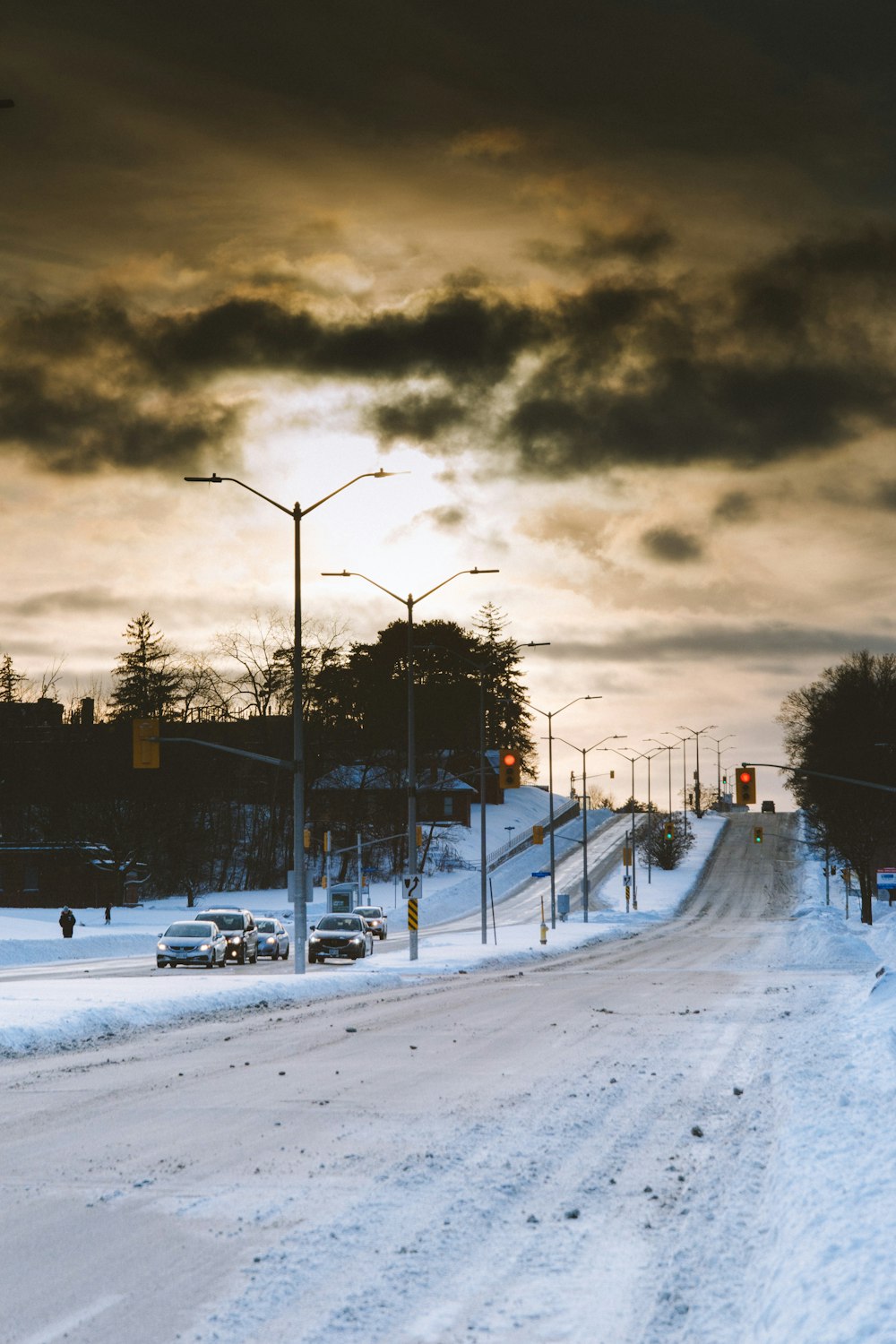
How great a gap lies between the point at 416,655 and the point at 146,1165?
124 metres

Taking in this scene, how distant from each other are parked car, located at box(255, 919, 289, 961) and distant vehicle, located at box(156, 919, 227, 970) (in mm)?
7262

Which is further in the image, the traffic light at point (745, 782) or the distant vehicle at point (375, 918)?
the distant vehicle at point (375, 918)

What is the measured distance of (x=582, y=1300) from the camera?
6.52m

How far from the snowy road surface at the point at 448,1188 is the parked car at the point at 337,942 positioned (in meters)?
26.4

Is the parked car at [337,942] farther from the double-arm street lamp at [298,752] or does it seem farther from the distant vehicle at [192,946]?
the double-arm street lamp at [298,752]

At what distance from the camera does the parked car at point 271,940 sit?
50.9 metres

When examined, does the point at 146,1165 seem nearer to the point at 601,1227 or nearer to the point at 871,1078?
the point at 601,1227

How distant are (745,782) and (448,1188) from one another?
132 ft

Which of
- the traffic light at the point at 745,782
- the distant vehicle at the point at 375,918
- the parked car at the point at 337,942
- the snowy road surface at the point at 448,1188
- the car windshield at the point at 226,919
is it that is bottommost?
the distant vehicle at the point at 375,918

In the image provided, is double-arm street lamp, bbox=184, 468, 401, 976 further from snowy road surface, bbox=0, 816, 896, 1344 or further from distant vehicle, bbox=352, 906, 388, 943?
distant vehicle, bbox=352, 906, 388, 943

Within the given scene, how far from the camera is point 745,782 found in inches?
1886

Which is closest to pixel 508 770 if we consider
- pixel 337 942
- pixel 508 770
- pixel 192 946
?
pixel 508 770

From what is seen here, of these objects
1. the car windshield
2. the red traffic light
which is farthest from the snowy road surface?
A: the car windshield

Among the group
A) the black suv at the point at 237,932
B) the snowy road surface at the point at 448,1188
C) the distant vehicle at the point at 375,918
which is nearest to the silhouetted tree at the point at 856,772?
the distant vehicle at the point at 375,918
